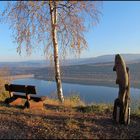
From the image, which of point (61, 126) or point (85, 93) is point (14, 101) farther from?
point (85, 93)

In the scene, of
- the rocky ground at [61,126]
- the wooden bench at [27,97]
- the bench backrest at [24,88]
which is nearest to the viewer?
the rocky ground at [61,126]

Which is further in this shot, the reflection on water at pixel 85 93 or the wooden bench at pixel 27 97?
the reflection on water at pixel 85 93

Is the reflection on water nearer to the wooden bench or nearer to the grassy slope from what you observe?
the wooden bench

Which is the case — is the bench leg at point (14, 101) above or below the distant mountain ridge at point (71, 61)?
below

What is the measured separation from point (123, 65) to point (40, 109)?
13.7 ft

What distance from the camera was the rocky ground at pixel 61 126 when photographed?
7.52m

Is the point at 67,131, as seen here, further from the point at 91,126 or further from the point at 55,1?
the point at 55,1

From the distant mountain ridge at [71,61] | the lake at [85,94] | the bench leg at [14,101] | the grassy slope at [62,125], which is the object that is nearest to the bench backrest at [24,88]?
the bench leg at [14,101]

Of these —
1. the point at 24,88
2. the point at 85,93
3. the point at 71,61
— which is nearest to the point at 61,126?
the point at 24,88

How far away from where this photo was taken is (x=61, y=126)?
326 inches

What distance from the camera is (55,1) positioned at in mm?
13805

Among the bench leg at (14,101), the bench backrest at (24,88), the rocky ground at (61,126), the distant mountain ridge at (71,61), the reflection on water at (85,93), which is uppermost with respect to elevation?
the distant mountain ridge at (71,61)

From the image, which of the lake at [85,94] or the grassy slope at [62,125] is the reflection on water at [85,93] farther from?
the grassy slope at [62,125]

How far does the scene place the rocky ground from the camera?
752 cm
